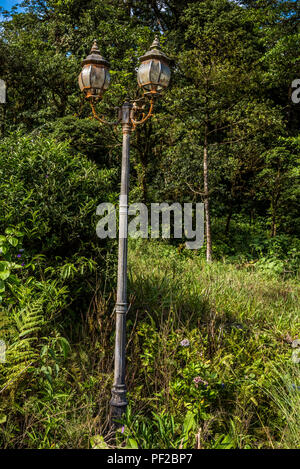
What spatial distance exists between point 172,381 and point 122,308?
834 millimetres

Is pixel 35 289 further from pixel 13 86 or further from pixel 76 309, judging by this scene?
pixel 13 86

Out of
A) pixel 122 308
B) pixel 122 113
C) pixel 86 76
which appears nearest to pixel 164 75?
pixel 122 113

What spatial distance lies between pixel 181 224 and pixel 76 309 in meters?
6.67

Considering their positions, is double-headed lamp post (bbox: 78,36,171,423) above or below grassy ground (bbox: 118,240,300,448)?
above

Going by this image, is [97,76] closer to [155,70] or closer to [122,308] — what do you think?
[155,70]

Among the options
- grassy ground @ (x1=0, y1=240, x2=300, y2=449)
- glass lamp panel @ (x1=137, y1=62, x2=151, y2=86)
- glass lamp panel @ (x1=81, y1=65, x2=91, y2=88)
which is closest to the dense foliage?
grassy ground @ (x1=0, y1=240, x2=300, y2=449)

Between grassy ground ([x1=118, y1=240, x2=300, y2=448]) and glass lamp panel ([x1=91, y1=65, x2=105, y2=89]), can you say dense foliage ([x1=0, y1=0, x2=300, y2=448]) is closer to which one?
grassy ground ([x1=118, y1=240, x2=300, y2=448])

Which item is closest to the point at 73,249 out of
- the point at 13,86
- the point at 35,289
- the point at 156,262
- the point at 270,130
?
the point at 35,289

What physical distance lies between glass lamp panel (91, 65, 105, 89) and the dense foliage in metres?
1.04

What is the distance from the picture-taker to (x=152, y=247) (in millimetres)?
8773

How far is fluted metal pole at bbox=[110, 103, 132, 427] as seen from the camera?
271cm

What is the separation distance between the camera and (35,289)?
3367mm

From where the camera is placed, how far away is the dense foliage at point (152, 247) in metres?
2.65

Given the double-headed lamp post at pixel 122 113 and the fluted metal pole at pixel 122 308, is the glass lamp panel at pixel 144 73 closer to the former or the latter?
the double-headed lamp post at pixel 122 113
